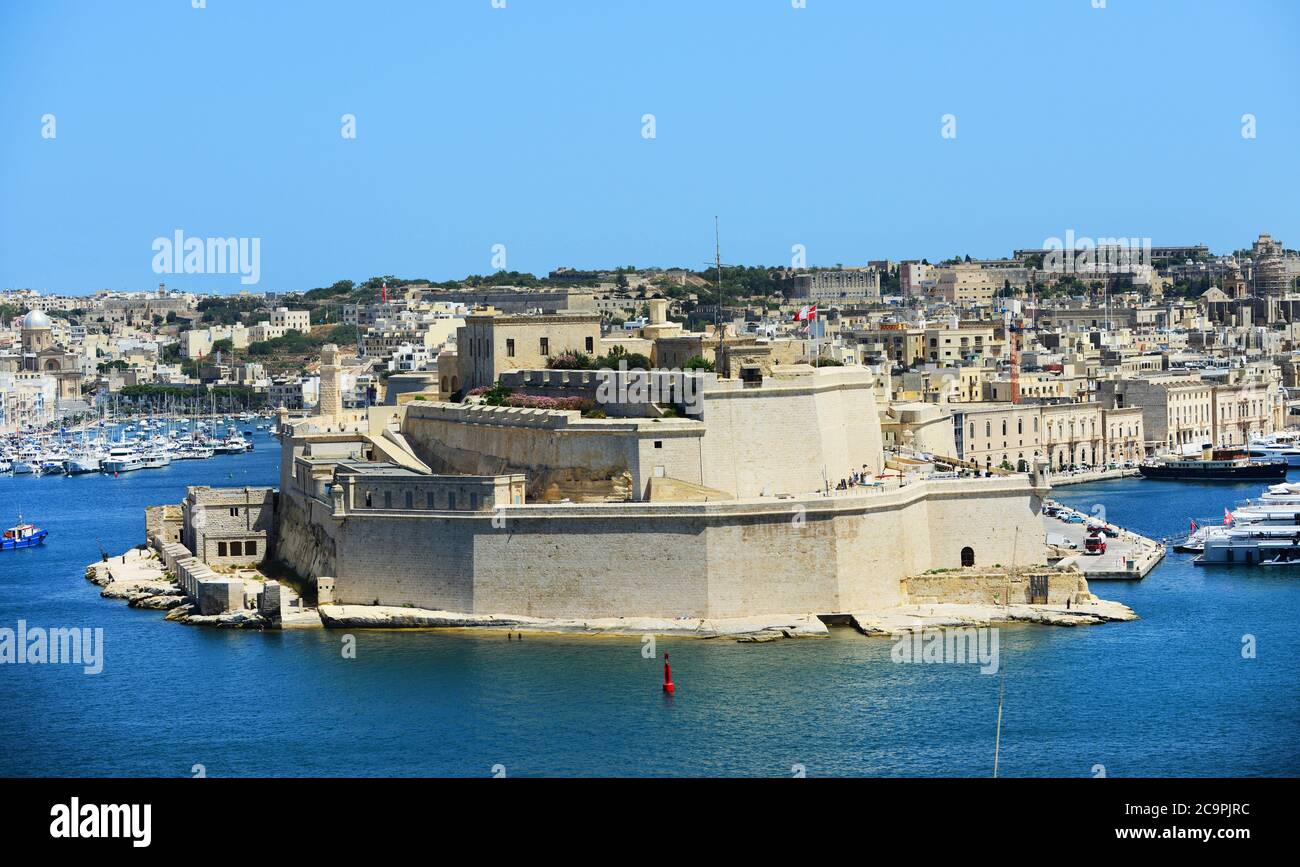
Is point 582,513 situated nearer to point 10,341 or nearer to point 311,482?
point 311,482

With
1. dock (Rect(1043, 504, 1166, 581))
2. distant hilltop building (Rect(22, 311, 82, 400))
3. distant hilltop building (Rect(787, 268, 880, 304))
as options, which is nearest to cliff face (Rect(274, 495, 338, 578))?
dock (Rect(1043, 504, 1166, 581))

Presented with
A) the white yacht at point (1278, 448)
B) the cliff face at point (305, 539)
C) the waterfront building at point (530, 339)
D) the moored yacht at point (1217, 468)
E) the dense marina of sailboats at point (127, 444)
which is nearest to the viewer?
the cliff face at point (305, 539)

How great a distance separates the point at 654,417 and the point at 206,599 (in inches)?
268

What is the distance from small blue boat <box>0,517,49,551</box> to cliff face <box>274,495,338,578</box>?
8831 millimetres

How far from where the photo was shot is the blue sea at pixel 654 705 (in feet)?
67.9

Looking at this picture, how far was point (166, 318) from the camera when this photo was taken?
484 ft

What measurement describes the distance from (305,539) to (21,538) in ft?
38.2

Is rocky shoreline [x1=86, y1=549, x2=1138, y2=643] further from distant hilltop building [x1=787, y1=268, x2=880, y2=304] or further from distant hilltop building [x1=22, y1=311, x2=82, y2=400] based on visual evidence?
distant hilltop building [x1=787, y1=268, x2=880, y2=304]

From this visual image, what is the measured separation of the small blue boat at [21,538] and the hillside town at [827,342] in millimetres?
7960

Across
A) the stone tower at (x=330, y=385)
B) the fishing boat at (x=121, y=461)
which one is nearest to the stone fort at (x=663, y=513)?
the stone tower at (x=330, y=385)

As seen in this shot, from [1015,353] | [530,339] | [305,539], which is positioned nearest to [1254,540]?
[530,339]

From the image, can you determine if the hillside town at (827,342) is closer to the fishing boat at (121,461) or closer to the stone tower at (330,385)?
the stone tower at (330,385)

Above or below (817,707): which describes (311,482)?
above
